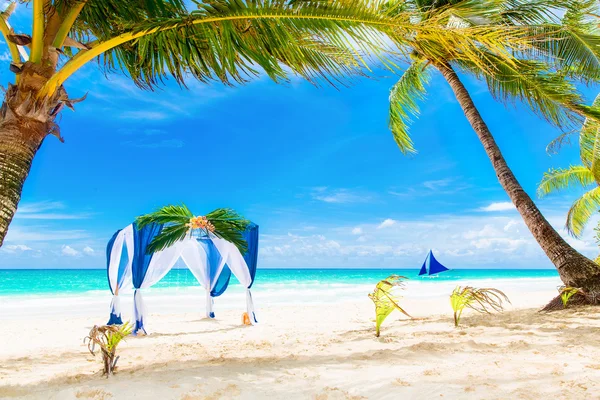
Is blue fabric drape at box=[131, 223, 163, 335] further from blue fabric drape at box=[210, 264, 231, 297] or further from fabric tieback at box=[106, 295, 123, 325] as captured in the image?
blue fabric drape at box=[210, 264, 231, 297]

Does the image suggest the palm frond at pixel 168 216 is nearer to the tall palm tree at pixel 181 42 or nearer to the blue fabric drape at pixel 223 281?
the blue fabric drape at pixel 223 281

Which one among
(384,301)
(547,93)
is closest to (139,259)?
(384,301)

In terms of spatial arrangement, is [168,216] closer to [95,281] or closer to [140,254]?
[140,254]

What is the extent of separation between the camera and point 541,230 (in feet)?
23.0

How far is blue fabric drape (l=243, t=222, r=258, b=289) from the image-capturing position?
314 inches

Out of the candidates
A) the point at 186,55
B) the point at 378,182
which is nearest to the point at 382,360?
the point at 186,55

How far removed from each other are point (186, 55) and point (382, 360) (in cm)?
333

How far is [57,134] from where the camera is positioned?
3.33m

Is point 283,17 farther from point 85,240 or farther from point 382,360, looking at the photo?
A: point 85,240

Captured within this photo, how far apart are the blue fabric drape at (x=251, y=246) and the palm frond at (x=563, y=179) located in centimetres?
850

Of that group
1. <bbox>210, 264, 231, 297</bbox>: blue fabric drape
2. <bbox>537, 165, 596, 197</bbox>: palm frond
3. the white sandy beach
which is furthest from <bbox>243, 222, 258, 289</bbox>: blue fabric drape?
<bbox>537, 165, 596, 197</bbox>: palm frond

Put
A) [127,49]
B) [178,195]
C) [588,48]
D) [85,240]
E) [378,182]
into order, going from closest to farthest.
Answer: [127,49] → [588,48] → [85,240] → [178,195] → [378,182]

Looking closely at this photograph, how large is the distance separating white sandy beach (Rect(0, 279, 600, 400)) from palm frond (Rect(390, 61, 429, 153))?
4.53m

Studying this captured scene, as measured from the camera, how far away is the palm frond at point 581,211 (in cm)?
1195
